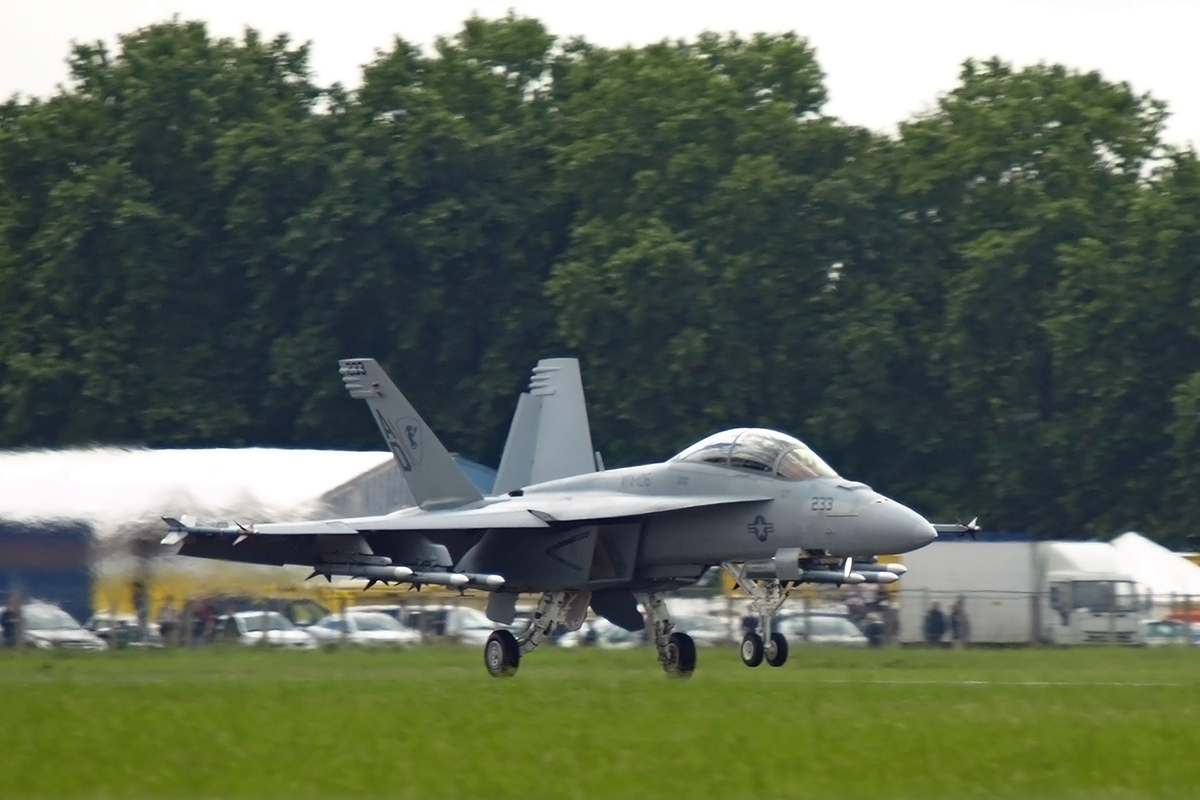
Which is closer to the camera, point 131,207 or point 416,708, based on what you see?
point 416,708

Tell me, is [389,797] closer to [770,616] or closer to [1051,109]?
[770,616]

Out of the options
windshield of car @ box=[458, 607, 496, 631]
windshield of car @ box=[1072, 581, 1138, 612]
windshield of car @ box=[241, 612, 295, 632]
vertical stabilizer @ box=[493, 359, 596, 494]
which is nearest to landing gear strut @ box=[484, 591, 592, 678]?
vertical stabilizer @ box=[493, 359, 596, 494]

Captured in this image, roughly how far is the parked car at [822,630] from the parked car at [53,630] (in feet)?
32.2

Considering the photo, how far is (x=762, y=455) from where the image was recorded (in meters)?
20.0

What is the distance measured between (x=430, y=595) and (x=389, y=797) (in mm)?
22492

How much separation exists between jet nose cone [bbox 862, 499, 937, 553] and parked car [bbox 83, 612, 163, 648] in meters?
11.5

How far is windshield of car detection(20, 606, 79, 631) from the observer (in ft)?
86.1

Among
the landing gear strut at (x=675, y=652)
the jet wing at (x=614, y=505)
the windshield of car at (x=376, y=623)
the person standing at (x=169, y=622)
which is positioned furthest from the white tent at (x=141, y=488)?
the landing gear strut at (x=675, y=652)

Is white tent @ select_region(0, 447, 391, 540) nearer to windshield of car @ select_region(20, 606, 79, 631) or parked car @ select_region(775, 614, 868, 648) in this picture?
windshield of car @ select_region(20, 606, 79, 631)

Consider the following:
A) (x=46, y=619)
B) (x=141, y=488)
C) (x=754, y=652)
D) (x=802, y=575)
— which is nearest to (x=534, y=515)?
(x=754, y=652)

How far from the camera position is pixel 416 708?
15.5m

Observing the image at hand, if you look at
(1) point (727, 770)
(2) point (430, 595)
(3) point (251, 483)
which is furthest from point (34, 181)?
(1) point (727, 770)

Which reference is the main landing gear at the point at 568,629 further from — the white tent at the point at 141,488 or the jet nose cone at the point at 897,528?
the white tent at the point at 141,488

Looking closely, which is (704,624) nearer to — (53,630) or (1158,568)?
Answer: (1158,568)
